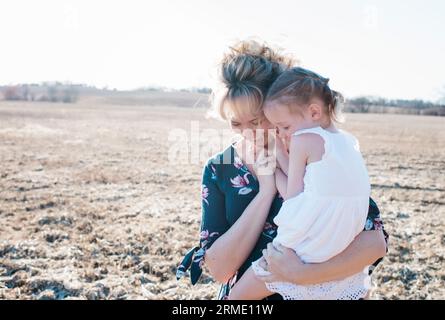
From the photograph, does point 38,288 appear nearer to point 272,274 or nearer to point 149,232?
point 149,232

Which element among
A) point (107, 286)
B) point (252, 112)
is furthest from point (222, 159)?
point (107, 286)

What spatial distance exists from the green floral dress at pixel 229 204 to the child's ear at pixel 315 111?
1.13 feet

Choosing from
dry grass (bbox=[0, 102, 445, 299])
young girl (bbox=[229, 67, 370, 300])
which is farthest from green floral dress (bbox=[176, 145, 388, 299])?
dry grass (bbox=[0, 102, 445, 299])

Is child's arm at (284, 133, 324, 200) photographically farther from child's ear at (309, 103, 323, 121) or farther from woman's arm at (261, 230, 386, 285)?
woman's arm at (261, 230, 386, 285)

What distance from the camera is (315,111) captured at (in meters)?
1.92

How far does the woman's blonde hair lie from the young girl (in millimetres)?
62

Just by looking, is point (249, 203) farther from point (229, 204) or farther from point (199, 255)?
point (199, 255)

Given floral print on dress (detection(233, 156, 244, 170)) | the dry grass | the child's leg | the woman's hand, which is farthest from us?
the dry grass

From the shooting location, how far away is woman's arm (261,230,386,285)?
1.72 meters

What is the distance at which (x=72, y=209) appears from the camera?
8.12 m

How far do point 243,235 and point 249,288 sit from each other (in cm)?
22

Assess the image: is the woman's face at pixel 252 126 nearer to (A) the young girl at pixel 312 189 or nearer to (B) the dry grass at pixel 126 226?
(A) the young girl at pixel 312 189

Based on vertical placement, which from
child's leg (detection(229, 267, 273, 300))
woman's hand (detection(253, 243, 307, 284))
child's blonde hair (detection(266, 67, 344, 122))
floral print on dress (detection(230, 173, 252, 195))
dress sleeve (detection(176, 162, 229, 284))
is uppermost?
child's blonde hair (detection(266, 67, 344, 122))
